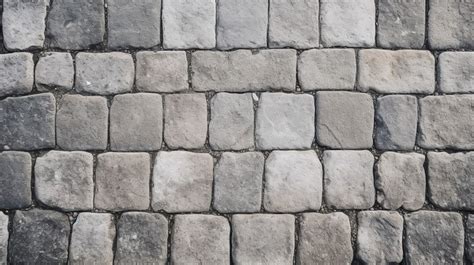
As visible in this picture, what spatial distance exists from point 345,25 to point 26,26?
2.25 m

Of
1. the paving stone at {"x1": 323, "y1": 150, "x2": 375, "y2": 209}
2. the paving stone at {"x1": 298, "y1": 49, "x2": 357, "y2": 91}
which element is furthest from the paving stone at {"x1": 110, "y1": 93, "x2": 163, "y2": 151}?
the paving stone at {"x1": 323, "y1": 150, "x2": 375, "y2": 209}

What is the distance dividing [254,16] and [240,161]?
1024 millimetres

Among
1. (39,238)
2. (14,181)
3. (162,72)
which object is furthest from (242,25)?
(39,238)

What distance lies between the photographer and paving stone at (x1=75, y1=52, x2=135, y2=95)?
10.8ft

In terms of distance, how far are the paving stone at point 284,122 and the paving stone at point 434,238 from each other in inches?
36.6

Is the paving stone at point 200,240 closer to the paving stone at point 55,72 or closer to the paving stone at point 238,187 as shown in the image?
the paving stone at point 238,187

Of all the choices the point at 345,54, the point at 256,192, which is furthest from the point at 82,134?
Answer: the point at 345,54

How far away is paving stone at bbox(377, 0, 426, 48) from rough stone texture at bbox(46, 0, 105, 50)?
6.53 ft

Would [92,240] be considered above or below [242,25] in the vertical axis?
below

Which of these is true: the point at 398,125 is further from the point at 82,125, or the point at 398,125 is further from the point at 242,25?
the point at 82,125

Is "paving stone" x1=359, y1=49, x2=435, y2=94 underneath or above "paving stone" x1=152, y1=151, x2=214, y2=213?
above

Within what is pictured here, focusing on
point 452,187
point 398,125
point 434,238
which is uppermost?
point 398,125

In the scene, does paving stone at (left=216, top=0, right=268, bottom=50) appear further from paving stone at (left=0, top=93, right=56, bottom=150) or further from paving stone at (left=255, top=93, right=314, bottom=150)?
paving stone at (left=0, top=93, right=56, bottom=150)

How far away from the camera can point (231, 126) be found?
3.27 meters
